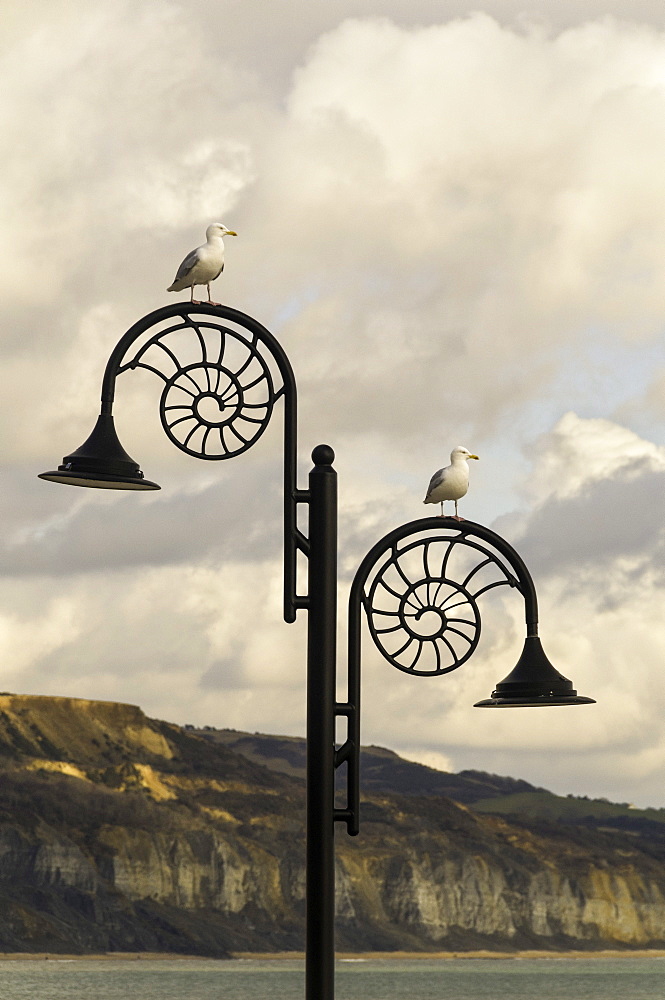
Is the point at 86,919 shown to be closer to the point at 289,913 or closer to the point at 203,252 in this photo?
the point at 289,913

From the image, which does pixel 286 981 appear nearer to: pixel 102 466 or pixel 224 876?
pixel 224 876

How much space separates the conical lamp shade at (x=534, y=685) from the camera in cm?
732

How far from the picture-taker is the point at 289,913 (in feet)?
446

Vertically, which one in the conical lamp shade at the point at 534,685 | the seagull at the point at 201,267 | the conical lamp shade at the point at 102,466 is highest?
the seagull at the point at 201,267

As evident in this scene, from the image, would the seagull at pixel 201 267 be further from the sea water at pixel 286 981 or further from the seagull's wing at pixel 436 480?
the sea water at pixel 286 981

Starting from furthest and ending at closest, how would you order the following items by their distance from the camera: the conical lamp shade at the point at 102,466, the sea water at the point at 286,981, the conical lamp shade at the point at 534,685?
the sea water at the point at 286,981, the conical lamp shade at the point at 534,685, the conical lamp shade at the point at 102,466

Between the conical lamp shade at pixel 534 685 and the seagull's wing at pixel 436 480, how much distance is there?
2.99ft

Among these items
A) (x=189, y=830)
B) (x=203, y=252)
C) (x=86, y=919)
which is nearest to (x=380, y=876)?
(x=189, y=830)

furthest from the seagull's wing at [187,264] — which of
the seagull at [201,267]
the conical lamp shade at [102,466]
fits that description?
the conical lamp shade at [102,466]

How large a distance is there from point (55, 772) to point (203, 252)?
130394 mm

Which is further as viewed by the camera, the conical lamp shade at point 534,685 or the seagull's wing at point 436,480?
the seagull's wing at point 436,480

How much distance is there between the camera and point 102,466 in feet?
23.0

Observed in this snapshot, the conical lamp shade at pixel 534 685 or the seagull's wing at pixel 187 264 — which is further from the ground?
the seagull's wing at pixel 187 264

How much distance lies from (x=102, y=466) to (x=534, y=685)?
91.0 inches
